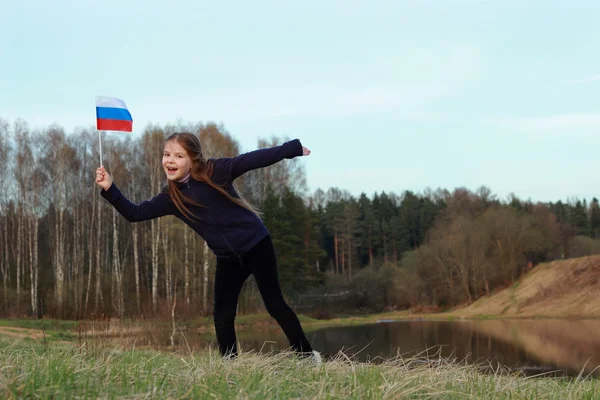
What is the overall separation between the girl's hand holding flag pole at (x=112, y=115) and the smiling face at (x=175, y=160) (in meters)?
0.78

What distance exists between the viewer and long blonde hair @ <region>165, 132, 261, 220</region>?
448 centimetres

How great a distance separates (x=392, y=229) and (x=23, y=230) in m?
36.0

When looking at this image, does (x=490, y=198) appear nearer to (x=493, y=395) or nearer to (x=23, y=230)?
(x=23, y=230)

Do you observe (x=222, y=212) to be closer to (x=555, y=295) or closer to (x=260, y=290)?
(x=260, y=290)

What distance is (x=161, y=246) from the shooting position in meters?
34.1

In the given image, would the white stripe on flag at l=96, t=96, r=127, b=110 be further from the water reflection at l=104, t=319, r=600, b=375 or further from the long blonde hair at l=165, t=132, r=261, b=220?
the water reflection at l=104, t=319, r=600, b=375

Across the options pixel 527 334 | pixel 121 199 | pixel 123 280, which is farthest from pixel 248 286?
pixel 121 199

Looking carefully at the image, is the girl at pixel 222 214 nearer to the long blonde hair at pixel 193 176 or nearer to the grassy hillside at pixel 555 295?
the long blonde hair at pixel 193 176

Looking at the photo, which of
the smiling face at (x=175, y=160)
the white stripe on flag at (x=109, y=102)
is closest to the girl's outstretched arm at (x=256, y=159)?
the smiling face at (x=175, y=160)

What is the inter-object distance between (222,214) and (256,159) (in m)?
0.45

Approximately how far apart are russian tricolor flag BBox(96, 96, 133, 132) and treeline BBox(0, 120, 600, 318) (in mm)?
18464

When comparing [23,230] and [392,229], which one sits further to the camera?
[392,229]

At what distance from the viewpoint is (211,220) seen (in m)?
4.48

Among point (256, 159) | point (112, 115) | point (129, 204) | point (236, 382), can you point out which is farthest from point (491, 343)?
point (236, 382)
